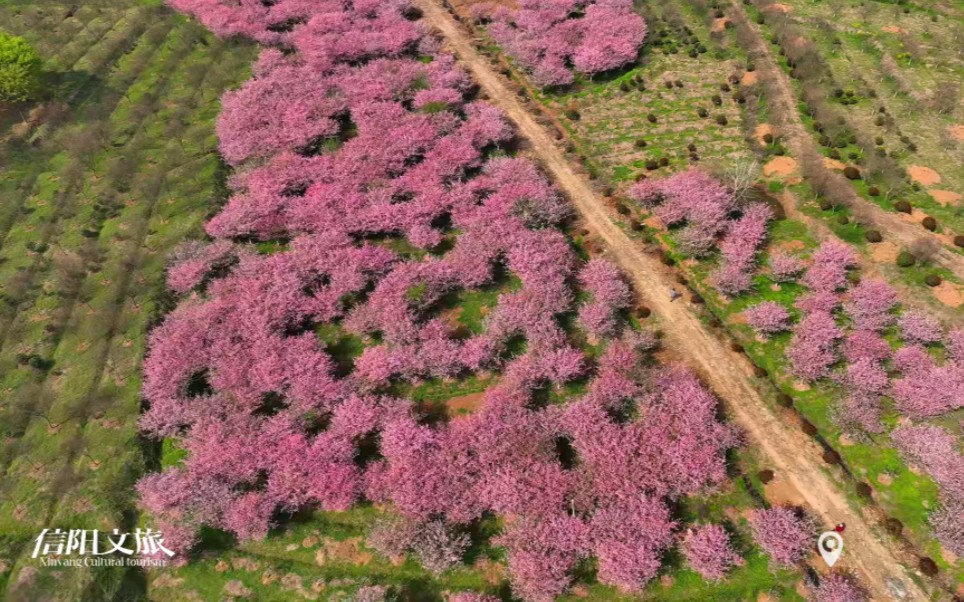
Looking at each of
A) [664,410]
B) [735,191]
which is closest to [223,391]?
[664,410]

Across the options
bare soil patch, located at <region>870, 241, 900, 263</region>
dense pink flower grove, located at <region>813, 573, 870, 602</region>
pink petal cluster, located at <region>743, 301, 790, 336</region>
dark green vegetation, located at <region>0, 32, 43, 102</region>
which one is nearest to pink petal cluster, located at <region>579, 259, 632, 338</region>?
pink petal cluster, located at <region>743, 301, 790, 336</region>

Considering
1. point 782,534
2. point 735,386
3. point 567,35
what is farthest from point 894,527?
point 567,35

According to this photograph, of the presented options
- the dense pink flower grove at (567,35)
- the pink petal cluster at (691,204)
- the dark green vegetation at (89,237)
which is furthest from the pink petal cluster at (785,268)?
the dark green vegetation at (89,237)

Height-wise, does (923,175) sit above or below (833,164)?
below

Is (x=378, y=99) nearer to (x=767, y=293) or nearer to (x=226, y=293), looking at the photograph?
(x=226, y=293)

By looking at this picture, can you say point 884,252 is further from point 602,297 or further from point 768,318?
point 602,297

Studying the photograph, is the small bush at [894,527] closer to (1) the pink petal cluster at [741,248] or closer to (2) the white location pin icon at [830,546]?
(2) the white location pin icon at [830,546]

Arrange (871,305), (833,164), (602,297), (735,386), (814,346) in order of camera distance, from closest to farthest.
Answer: (735,386) < (814,346) < (871,305) < (602,297) < (833,164)
